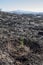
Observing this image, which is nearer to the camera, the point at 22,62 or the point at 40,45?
the point at 22,62

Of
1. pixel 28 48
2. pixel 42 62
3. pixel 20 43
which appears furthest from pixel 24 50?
pixel 42 62

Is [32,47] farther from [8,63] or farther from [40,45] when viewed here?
[8,63]

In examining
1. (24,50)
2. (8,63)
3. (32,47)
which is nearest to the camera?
(8,63)

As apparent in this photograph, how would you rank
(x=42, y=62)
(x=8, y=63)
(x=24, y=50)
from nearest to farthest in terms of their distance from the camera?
(x=8, y=63) → (x=42, y=62) → (x=24, y=50)

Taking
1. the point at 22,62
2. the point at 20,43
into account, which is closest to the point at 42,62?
the point at 22,62

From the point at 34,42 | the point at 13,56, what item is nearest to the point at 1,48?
the point at 13,56

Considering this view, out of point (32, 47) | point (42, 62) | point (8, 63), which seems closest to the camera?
point (8, 63)

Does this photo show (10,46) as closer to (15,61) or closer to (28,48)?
(28,48)

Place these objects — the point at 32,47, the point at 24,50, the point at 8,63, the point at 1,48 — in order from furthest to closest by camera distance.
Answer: the point at 32,47 < the point at 24,50 < the point at 1,48 < the point at 8,63

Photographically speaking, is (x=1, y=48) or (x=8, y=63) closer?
(x=8, y=63)
